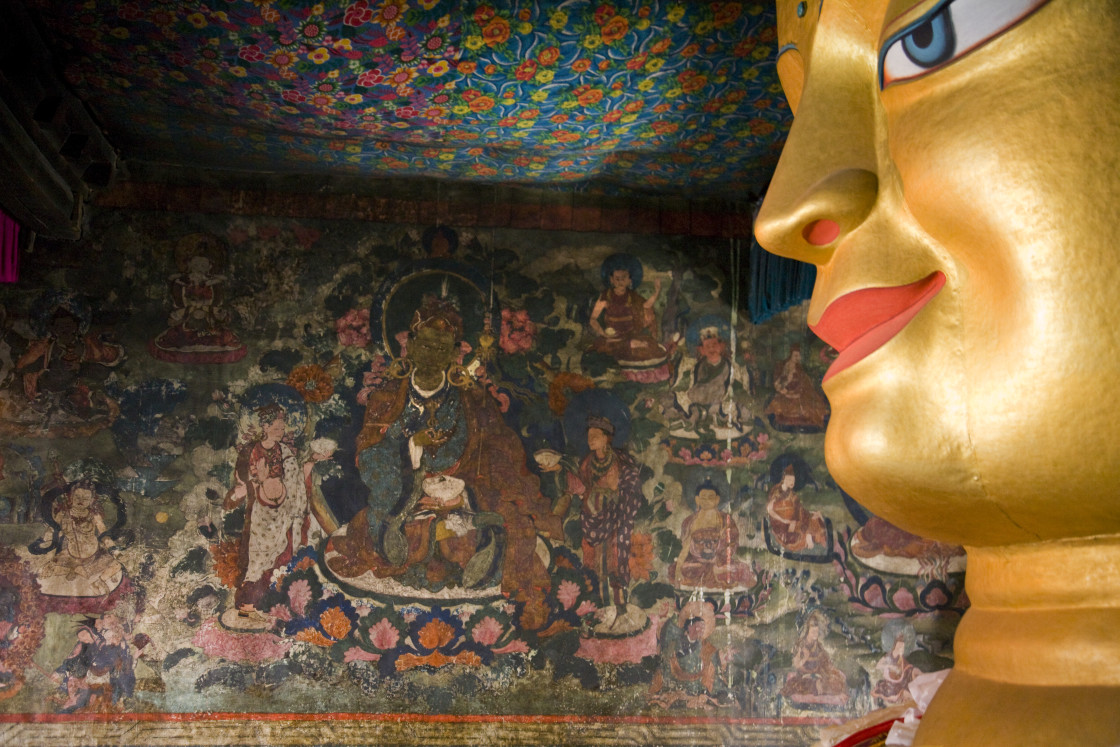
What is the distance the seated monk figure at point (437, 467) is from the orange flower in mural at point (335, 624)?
9.7 inches

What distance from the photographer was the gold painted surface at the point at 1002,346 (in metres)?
0.80

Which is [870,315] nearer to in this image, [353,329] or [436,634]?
[436,634]

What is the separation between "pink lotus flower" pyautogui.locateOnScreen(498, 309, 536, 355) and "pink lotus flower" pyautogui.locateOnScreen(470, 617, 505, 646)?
1722 mm

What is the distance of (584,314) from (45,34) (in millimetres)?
3293

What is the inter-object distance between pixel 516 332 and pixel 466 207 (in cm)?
94

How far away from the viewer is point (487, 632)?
4.85m

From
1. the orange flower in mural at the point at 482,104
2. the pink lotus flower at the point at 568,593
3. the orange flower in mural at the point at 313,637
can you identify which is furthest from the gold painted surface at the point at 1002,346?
the orange flower in mural at the point at 313,637

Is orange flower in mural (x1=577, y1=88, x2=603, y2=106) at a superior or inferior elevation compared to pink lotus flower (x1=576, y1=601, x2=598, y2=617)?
superior

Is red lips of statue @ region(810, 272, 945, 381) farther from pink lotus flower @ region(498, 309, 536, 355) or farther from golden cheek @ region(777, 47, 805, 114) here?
pink lotus flower @ region(498, 309, 536, 355)

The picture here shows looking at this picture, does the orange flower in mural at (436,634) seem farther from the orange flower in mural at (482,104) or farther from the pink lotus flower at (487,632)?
the orange flower in mural at (482,104)

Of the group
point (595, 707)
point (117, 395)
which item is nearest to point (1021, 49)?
point (595, 707)

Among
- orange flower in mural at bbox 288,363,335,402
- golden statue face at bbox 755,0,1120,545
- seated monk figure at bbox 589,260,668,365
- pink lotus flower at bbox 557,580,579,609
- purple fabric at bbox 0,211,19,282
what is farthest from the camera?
seated monk figure at bbox 589,260,668,365

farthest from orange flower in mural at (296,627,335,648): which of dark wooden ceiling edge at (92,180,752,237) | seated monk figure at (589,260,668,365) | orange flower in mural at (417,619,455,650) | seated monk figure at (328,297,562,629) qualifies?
dark wooden ceiling edge at (92,180,752,237)

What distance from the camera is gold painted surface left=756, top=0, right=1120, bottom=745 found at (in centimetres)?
80
